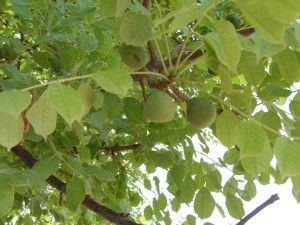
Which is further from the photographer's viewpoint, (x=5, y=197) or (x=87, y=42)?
(x=87, y=42)

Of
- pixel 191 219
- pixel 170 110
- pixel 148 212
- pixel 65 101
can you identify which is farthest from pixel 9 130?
pixel 148 212

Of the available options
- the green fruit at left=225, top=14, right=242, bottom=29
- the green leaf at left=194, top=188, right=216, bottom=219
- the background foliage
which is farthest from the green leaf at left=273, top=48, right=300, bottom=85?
the green fruit at left=225, top=14, right=242, bottom=29

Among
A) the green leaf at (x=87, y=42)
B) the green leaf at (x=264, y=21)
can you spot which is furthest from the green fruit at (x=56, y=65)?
the green leaf at (x=264, y=21)

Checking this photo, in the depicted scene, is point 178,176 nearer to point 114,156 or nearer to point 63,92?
point 114,156

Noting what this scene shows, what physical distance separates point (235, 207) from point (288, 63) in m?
1.06

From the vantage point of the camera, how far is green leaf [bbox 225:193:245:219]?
2.35 metres

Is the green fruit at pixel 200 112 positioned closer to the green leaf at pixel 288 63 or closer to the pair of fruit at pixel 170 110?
the pair of fruit at pixel 170 110

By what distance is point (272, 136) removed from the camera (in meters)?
1.74

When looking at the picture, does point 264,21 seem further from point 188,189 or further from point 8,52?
point 8,52

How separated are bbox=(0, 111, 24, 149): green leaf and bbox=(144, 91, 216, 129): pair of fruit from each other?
0.51 meters

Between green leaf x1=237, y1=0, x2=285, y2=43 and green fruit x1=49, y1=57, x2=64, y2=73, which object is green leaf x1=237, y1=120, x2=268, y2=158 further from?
green fruit x1=49, y1=57, x2=64, y2=73

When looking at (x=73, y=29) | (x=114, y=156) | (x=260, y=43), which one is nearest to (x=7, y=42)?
(x=73, y=29)

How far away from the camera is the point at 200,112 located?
182 centimetres

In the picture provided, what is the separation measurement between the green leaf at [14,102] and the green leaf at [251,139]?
59 cm
